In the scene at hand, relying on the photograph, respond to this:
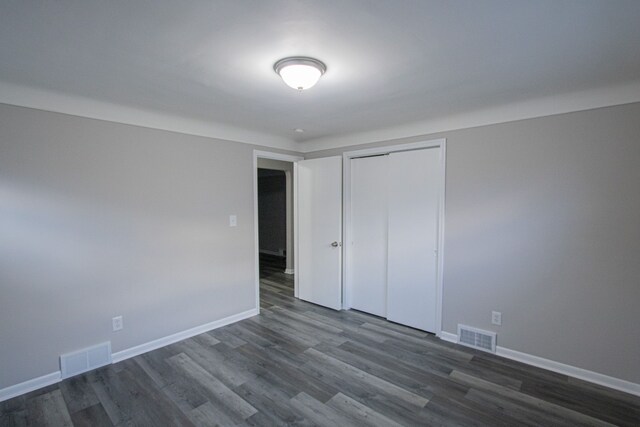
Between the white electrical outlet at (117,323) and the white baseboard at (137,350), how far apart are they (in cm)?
23

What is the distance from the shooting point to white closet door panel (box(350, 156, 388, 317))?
3.82m

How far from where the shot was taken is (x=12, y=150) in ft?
7.41

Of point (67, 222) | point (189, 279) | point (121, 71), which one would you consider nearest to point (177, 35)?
point (121, 71)

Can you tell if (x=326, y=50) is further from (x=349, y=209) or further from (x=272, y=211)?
(x=272, y=211)

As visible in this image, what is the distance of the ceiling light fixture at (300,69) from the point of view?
1823 millimetres

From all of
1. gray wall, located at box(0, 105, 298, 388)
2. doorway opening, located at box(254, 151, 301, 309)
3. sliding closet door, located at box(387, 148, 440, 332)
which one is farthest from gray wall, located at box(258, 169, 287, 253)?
sliding closet door, located at box(387, 148, 440, 332)

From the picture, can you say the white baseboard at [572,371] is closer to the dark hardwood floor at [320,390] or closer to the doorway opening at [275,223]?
the dark hardwood floor at [320,390]

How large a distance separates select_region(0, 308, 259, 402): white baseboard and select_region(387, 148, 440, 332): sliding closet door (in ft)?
6.32

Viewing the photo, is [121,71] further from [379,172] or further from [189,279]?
[379,172]

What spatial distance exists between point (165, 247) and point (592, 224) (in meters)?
3.91

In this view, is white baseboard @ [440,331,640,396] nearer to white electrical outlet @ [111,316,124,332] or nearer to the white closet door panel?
the white closet door panel

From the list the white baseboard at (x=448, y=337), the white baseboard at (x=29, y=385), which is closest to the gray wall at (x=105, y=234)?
the white baseboard at (x=29, y=385)

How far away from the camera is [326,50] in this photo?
5.67ft

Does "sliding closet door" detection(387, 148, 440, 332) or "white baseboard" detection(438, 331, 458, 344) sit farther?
"sliding closet door" detection(387, 148, 440, 332)
